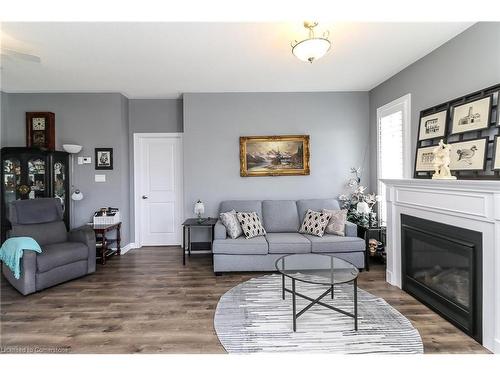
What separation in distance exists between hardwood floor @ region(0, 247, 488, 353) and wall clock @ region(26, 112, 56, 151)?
7.09 ft

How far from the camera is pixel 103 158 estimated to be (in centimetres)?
431

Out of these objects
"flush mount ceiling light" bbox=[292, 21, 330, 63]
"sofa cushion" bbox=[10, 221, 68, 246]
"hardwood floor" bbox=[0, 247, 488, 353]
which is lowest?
"hardwood floor" bbox=[0, 247, 488, 353]

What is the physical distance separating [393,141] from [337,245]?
166 cm

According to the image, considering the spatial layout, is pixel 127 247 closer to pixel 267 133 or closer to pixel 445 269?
pixel 267 133

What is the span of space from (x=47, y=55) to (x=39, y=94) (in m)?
1.75

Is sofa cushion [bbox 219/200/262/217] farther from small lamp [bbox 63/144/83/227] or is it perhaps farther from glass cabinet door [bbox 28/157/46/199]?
glass cabinet door [bbox 28/157/46/199]

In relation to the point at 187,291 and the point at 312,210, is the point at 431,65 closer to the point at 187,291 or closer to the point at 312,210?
the point at 312,210

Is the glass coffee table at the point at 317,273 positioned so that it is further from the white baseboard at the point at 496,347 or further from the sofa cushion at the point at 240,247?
the white baseboard at the point at 496,347

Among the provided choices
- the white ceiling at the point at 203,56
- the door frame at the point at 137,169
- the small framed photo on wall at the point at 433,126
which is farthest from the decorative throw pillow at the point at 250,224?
the small framed photo on wall at the point at 433,126

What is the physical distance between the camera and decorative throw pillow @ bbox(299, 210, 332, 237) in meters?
3.59

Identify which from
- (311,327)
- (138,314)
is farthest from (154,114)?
(311,327)

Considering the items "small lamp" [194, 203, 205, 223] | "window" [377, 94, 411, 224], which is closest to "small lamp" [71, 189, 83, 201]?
"small lamp" [194, 203, 205, 223]

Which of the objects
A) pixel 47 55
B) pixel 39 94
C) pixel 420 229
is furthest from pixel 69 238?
pixel 420 229

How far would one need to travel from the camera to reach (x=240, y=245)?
11.2 ft
